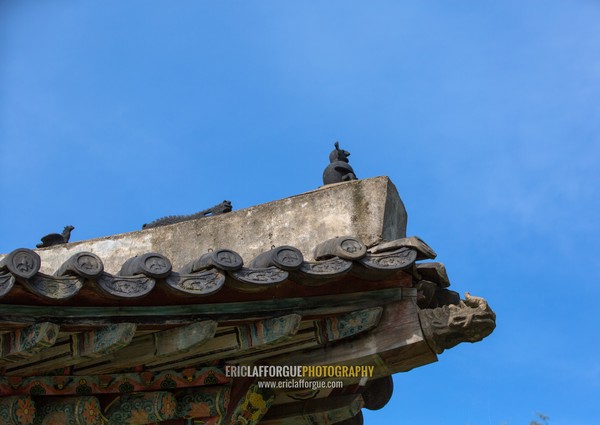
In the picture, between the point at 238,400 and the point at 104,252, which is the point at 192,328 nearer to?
the point at 238,400

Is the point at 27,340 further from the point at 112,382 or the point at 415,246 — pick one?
the point at 415,246

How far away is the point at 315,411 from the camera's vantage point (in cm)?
736

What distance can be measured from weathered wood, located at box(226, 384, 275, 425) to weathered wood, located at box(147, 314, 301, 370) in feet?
1.20

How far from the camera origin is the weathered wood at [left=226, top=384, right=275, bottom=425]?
6.89m

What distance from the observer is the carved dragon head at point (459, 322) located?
21.6 feet

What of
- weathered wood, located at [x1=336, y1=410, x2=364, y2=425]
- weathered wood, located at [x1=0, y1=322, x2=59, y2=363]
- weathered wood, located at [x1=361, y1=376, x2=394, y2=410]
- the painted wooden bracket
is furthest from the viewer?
weathered wood, located at [x1=336, y1=410, x2=364, y2=425]

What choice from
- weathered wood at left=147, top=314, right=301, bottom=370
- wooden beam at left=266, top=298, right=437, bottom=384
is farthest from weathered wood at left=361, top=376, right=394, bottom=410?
weathered wood at left=147, top=314, right=301, bottom=370

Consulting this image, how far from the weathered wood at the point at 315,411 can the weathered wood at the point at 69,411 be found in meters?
1.27

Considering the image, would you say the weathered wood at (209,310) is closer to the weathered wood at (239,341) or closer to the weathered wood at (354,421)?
the weathered wood at (239,341)

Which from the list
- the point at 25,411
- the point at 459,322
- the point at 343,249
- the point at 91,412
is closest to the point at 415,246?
the point at 343,249

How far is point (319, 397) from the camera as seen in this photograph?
732cm

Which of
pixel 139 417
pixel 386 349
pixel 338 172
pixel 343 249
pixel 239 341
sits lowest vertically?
pixel 139 417

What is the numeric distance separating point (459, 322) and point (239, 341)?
4.19ft

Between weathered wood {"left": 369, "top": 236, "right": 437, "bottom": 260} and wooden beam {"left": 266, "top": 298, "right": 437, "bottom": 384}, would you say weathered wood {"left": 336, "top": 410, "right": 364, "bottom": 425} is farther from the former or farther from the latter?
weathered wood {"left": 369, "top": 236, "right": 437, "bottom": 260}
